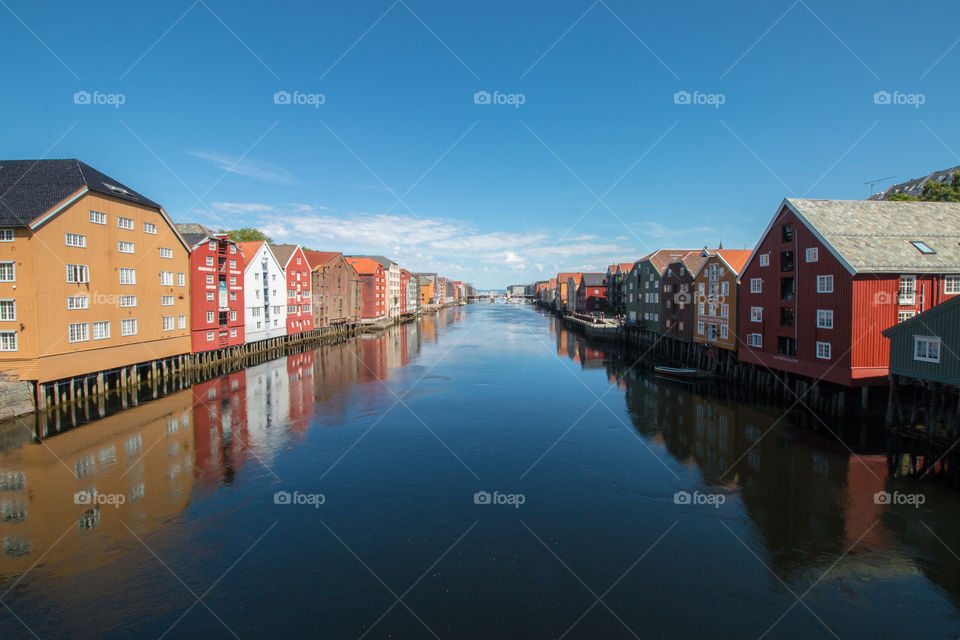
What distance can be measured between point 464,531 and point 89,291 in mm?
27157

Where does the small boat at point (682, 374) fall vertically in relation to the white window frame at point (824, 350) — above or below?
below

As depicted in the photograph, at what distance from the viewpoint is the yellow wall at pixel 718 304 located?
113 ft

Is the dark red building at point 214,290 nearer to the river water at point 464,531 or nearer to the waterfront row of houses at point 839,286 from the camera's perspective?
the river water at point 464,531

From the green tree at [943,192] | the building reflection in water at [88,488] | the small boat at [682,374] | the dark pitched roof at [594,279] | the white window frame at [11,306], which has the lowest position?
the building reflection in water at [88,488]

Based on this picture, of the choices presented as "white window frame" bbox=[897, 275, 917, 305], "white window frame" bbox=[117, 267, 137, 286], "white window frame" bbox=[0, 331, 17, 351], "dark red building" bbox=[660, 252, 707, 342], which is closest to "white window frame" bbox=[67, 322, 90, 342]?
"white window frame" bbox=[0, 331, 17, 351]

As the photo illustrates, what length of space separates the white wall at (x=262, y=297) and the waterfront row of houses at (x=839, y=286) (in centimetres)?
4380

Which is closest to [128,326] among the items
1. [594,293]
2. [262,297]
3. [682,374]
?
[262,297]

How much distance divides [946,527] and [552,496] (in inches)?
416

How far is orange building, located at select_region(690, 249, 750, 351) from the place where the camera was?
3488 centimetres

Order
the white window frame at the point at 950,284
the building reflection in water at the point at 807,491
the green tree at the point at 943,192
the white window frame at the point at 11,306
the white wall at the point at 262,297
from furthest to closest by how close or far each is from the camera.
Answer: the white wall at the point at 262,297 → the green tree at the point at 943,192 → the white window frame at the point at 11,306 → the white window frame at the point at 950,284 → the building reflection in water at the point at 807,491

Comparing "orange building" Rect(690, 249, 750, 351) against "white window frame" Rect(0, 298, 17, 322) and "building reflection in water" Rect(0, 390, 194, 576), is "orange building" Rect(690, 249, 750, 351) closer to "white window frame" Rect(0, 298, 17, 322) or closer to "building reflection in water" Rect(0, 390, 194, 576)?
"building reflection in water" Rect(0, 390, 194, 576)

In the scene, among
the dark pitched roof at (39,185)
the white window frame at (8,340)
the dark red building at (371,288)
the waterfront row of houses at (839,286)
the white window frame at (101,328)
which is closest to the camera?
the waterfront row of houses at (839,286)

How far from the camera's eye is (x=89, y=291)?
2675cm

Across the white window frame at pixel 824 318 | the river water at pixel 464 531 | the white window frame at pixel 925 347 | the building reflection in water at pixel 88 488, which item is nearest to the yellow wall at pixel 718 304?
the white window frame at pixel 824 318
